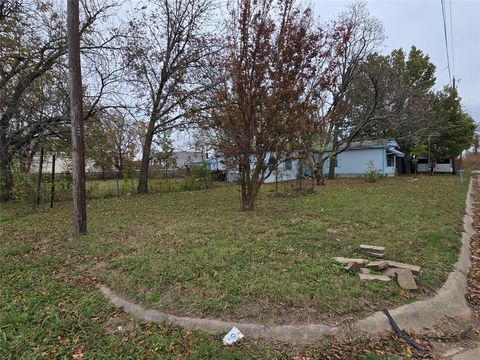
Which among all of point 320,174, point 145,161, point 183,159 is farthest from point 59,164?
point 320,174

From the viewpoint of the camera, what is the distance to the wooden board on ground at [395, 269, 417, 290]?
3277mm

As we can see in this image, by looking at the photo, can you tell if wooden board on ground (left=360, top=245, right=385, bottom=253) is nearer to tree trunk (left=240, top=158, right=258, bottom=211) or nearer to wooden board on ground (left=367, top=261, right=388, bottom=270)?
wooden board on ground (left=367, top=261, right=388, bottom=270)

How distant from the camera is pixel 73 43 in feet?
17.6

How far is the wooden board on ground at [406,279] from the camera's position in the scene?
328 centimetres

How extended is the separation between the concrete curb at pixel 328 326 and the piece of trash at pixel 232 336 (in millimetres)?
52

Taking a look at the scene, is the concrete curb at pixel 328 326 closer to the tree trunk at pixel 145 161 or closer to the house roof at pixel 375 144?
the tree trunk at pixel 145 161

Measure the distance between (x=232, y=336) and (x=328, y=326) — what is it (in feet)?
2.82

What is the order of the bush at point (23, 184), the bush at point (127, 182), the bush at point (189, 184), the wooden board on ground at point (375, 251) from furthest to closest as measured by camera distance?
the bush at point (189, 184) → the bush at point (127, 182) → the bush at point (23, 184) → the wooden board on ground at point (375, 251)

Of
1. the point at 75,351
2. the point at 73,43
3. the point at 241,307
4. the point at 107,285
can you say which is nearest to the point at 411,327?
the point at 241,307

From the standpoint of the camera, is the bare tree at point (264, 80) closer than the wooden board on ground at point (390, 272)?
No

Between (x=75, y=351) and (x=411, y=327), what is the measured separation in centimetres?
300

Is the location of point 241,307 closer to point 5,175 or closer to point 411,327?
point 411,327

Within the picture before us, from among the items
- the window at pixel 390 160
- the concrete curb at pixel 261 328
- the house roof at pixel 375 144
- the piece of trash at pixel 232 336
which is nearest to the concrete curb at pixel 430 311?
the concrete curb at pixel 261 328

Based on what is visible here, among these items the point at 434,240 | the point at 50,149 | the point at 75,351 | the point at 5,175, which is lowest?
the point at 75,351
